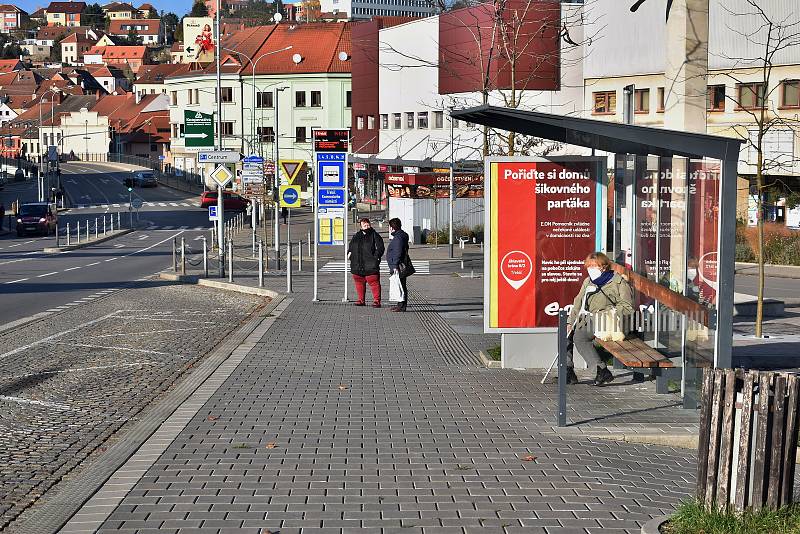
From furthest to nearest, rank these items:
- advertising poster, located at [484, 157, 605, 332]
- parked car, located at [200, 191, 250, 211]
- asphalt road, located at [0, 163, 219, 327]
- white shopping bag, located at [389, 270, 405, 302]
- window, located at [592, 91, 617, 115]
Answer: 1. parked car, located at [200, 191, 250, 211]
2. window, located at [592, 91, 617, 115]
3. asphalt road, located at [0, 163, 219, 327]
4. white shopping bag, located at [389, 270, 405, 302]
5. advertising poster, located at [484, 157, 605, 332]

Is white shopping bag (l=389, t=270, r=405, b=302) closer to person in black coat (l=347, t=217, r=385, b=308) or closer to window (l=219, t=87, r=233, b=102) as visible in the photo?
person in black coat (l=347, t=217, r=385, b=308)

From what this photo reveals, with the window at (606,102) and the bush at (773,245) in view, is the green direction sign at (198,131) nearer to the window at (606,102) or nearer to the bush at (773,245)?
the bush at (773,245)

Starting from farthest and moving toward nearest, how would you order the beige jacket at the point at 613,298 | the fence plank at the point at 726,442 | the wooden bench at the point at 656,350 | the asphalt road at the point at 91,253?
the asphalt road at the point at 91,253 < the beige jacket at the point at 613,298 < the wooden bench at the point at 656,350 < the fence plank at the point at 726,442

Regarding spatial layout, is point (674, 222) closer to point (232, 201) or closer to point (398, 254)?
point (398, 254)

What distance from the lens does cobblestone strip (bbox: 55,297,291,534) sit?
7.48 m

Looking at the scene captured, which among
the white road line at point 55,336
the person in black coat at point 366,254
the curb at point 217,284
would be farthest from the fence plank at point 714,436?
the curb at point 217,284

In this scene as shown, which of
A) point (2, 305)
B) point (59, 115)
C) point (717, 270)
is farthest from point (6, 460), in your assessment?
point (59, 115)

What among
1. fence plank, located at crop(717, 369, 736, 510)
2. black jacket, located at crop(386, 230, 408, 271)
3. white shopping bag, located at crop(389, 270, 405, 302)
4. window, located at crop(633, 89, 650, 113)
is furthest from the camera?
window, located at crop(633, 89, 650, 113)

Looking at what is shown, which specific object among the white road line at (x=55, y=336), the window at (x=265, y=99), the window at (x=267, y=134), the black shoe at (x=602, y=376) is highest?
the window at (x=265, y=99)

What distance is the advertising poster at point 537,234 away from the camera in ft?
43.9

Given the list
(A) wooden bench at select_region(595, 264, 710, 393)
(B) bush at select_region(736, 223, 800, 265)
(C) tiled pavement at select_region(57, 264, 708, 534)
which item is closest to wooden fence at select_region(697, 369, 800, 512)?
(C) tiled pavement at select_region(57, 264, 708, 534)

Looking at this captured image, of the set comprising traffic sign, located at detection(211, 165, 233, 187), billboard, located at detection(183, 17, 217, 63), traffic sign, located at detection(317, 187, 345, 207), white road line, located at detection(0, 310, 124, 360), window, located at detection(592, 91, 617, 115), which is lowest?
white road line, located at detection(0, 310, 124, 360)

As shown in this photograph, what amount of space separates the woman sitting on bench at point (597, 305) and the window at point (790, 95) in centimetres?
3129

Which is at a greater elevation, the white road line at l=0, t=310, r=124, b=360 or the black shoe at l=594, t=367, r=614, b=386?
the black shoe at l=594, t=367, r=614, b=386
